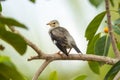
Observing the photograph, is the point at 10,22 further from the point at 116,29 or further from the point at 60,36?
the point at 60,36

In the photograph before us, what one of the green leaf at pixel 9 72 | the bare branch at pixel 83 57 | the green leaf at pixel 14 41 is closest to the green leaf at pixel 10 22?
the green leaf at pixel 14 41

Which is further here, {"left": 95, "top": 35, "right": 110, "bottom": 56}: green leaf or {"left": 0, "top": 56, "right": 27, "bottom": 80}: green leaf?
{"left": 95, "top": 35, "right": 110, "bottom": 56}: green leaf

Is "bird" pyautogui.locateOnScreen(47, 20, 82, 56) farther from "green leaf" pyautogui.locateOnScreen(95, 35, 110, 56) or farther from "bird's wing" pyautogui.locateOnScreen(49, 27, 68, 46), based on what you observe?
"green leaf" pyautogui.locateOnScreen(95, 35, 110, 56)

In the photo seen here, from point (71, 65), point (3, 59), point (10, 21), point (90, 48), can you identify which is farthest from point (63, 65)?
point (10, 21)

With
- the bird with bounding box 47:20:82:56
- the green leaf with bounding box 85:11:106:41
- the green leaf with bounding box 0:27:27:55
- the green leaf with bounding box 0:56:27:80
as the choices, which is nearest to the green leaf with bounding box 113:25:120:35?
the green leaf with bounding box 85:11:106:41

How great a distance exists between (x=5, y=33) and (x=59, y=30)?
5.97ft

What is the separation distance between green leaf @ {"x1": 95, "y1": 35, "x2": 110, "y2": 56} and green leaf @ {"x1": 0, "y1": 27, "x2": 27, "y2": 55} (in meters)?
1.19

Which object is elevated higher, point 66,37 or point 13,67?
point 13,67

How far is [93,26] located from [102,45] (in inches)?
5.4

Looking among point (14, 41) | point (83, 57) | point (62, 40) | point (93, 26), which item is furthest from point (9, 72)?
point (62, 40)

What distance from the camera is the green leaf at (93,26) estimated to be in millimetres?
2037

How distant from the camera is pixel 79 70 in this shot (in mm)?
3967

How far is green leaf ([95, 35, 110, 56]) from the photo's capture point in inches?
85.7

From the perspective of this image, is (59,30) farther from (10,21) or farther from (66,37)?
(10,21)
